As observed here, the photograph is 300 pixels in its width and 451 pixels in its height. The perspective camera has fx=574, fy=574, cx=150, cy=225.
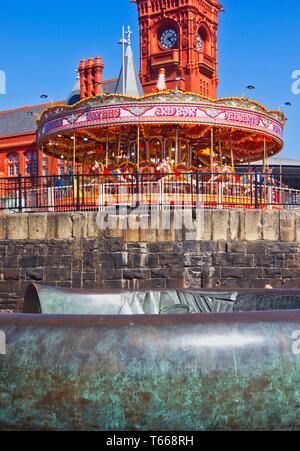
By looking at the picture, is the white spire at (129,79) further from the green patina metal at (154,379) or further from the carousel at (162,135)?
the green patina metal at (154,379)

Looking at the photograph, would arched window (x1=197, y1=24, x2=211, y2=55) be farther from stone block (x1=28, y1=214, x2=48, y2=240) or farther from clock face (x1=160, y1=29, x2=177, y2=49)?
stone block (x1=28, y1=214, x2=48, y2=240)

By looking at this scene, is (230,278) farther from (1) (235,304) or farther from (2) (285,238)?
(1) (235,304)

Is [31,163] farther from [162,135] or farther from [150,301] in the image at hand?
[150,301]

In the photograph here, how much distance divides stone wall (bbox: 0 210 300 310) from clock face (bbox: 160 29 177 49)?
172 ft

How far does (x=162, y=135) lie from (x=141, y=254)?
38.8ft

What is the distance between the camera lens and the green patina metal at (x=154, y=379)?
3727 millimetres

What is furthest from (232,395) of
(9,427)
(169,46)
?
(169,46)

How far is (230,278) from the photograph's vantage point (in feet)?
39.1

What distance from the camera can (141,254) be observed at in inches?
465

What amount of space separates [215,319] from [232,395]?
509 mm

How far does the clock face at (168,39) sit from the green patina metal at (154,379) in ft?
198

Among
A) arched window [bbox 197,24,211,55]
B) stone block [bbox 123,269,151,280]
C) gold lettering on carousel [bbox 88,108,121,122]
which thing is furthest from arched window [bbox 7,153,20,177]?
stone block [bbox 123,269,151,280]

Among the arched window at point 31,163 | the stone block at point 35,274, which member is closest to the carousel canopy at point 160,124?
the stone block at point 35,274

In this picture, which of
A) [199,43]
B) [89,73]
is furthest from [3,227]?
[199,43]
